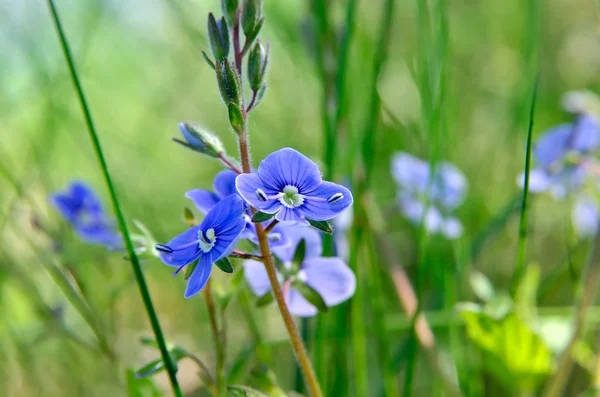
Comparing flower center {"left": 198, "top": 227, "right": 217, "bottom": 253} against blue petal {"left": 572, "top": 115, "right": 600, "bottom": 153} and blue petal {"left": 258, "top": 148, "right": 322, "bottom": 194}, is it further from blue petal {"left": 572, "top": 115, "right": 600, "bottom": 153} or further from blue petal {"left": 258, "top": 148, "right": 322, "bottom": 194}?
blue petal {"left": 572, "top": 115, "right": 600, "bottom": 153}

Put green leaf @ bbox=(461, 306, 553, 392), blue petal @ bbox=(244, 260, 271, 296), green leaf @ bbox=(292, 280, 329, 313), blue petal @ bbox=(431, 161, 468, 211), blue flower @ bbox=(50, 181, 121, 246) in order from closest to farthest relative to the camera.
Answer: green leaf @ bbox=(292, 280, 329, 313) < blue petal @ bbox=(244, 260, 271, 296) < green leaf @ bbox=(461, 306, 553, 392) < blue flower @ bbox=(50, 181, 121, 246) < blue petal @ bbox=(431, 161, 468, 211)

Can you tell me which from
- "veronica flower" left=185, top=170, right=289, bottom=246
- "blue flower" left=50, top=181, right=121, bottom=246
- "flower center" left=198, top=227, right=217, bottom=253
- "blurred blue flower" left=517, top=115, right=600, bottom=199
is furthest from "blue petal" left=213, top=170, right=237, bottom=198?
"blurred blue flower" left=517, top=115, right=600, bottom=199

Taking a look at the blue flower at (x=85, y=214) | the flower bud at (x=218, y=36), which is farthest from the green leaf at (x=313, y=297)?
the blue flower at (x=85, y=214)

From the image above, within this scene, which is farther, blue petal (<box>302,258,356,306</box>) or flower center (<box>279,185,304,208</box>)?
blue petal (<box>302,258,356,306</box>)

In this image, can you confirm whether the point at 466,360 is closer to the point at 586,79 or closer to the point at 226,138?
the point at 226,138

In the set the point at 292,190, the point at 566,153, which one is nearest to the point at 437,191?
the point at 566,153

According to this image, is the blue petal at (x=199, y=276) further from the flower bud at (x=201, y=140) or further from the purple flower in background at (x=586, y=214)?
the purple flower in background at (x=586, y=214)

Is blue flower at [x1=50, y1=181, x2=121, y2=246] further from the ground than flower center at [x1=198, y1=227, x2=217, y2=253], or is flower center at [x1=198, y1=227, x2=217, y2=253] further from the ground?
blue flower at [x1=50, y1=181, x2=121, y2=246]
